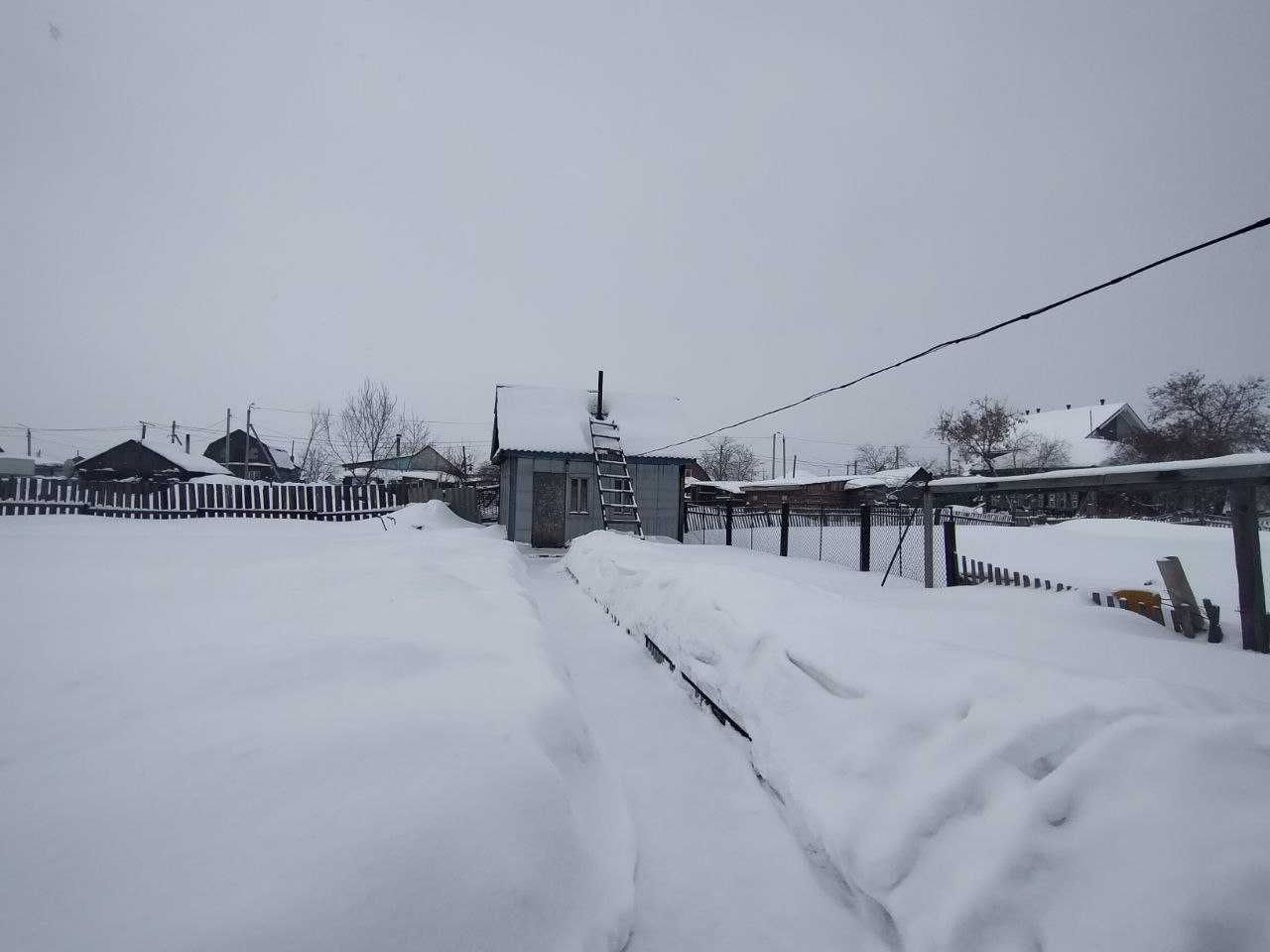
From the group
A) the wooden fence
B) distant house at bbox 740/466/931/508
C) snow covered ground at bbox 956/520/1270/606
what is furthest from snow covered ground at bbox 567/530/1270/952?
distant house at bbox 740/466/931/508

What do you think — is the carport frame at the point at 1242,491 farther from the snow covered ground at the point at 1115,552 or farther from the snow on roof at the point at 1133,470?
the snow covered ground at the point at 1115,552

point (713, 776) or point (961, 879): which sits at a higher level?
point (961, 879)

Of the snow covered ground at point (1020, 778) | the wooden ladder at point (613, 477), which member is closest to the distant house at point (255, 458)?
the wooden ladder at point (613, 477)

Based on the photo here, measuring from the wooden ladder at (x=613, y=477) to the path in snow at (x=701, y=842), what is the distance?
9.58 metres

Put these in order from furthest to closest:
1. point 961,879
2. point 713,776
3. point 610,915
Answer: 1. point 713,776
2. point 610,915
3. point 961,879

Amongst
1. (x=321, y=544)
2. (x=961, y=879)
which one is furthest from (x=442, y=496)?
(x=961, y=879)

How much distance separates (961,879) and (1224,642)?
4.50m

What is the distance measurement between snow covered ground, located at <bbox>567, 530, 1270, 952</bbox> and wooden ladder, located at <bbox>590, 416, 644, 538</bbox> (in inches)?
417

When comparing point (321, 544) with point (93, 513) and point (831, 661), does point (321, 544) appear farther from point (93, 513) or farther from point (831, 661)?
point (93, 513)

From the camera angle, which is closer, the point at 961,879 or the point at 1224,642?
the point at 961,879

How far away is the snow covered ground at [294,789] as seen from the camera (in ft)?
3.82

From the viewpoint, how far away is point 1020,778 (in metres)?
1.65

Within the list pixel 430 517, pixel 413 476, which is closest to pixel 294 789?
pixel 430 517

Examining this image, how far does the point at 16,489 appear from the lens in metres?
12.9
